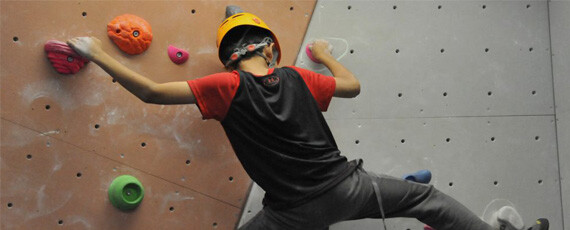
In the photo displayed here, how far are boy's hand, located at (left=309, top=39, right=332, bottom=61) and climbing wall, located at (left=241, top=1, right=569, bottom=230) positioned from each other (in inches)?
1.7

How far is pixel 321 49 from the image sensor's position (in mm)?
2332

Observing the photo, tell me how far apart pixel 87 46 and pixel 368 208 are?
3.21ft

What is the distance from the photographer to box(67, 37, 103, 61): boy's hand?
192cm

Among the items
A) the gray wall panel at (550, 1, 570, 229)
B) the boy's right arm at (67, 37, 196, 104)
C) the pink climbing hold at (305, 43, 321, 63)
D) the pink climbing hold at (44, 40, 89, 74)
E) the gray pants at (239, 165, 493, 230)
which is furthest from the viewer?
the gray wall panel at (550, 1, 570, 229)

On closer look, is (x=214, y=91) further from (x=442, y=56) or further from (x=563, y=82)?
(x=563, y=82)

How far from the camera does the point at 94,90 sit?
7.13ft

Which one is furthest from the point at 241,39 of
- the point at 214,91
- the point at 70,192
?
the point at 70,192

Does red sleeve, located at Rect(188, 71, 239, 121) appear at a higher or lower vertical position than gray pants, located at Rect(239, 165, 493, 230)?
higher

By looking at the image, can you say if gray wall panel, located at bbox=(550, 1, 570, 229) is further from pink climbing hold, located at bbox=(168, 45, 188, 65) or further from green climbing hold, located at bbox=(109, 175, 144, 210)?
green climbing hold, located at bbox=(109, 175, 144, 210)

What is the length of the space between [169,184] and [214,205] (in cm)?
17

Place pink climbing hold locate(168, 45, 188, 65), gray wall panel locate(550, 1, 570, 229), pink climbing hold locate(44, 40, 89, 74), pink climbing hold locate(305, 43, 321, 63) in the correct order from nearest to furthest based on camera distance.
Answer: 1. pink climbing hold locate(44, 40, 89, 74)
2. pink climbing hold locate(168, 45, 188, 65)
3. pink climbing hold locate(305, 43, 321, 63)
4. gray wall panel locate(550, 1, 570, 229)

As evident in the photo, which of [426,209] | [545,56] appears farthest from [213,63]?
[545,56]

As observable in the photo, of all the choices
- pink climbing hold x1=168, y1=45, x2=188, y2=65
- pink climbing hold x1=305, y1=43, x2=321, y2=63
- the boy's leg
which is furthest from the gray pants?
pink climbing hold x1=168, y1=45, x2=188, y2=65

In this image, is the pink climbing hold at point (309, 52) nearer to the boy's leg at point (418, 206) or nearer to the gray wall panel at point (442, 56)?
the gray wall panel at point (442, 56)
